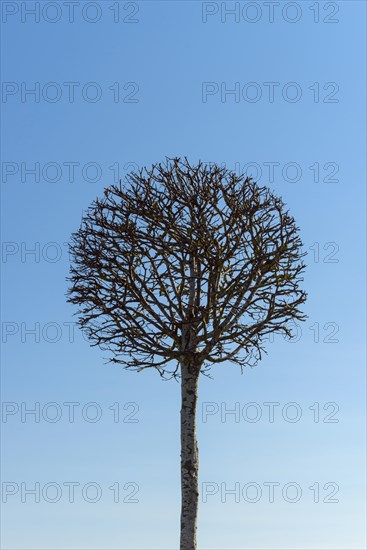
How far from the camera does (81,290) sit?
768 inches

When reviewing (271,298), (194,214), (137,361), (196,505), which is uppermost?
(194,214)

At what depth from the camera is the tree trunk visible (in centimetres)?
1797

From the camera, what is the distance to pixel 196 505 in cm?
1808

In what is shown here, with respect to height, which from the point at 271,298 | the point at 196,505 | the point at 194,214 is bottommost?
the point at 196,505

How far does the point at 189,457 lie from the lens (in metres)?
18.3

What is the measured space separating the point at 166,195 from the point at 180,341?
3410 mm

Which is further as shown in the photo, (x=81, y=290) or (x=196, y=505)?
(x=81, y=290)

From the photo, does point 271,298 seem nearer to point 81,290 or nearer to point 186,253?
point 186,253

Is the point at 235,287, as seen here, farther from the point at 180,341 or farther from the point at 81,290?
the point at 81,290

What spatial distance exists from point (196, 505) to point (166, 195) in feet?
23.1

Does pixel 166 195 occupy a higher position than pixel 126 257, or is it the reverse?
pixel 166 195

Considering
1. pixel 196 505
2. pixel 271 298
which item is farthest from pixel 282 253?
pixel 196 505

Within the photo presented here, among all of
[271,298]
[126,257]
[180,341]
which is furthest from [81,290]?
[271,298]

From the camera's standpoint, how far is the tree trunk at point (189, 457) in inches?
707
